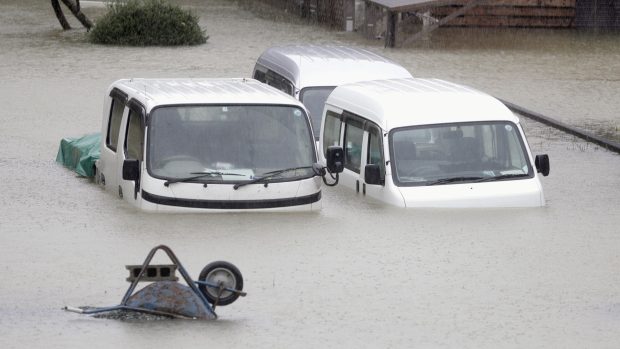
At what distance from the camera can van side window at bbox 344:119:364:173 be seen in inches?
594

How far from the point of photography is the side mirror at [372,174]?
14.2 meters

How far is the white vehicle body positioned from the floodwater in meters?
0.19

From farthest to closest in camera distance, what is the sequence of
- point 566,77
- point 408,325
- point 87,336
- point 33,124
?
point 566,77, point 33,124, point 408,325, point 87,336

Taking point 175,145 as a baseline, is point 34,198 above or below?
below

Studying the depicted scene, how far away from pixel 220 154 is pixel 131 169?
0.85 m

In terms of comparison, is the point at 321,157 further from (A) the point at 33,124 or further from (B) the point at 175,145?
(A) the point at 33,124

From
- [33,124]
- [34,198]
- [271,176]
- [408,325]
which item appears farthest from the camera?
[33,124]

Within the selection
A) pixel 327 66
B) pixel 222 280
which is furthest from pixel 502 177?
pixel 222 280

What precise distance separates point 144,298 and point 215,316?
19.9 inches

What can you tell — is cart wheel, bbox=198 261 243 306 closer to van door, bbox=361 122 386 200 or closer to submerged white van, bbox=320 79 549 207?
submerged white van, bbox=320 79 549 207

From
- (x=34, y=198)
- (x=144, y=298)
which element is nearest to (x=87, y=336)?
(x=144, y=298)

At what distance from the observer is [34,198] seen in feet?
51.2

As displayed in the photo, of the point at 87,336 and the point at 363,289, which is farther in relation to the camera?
the point at 363,289

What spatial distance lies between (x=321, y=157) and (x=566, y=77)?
1392cm
